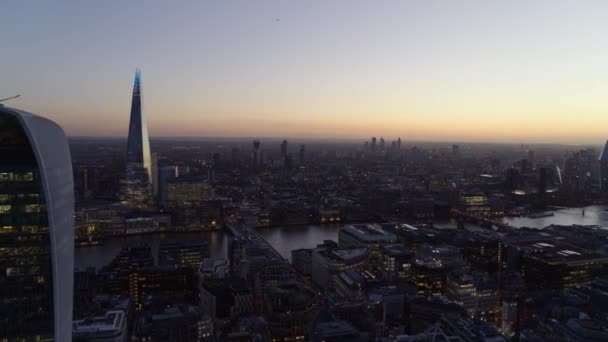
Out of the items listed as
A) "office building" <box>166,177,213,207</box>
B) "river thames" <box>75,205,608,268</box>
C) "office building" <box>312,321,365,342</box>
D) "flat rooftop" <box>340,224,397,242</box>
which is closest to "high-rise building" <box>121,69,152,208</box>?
"office building" <box>166,177,213,207</box>

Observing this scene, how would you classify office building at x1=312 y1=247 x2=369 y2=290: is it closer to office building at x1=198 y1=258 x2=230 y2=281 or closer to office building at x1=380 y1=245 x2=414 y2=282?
office building at x1=380 y1=245 x2=414 y2=282

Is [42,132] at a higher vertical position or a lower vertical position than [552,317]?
higher

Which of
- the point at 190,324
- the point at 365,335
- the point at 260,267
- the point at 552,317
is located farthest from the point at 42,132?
the point at 552,317

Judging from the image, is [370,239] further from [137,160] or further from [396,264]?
[137,160]

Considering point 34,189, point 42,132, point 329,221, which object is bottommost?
point 329,221

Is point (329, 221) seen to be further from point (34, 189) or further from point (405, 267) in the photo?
point (34, 189)

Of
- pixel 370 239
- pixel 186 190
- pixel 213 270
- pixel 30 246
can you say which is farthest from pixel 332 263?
pixel 186 190

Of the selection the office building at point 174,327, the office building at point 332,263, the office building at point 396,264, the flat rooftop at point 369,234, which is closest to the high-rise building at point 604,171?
the flat rooftop at point 369,234

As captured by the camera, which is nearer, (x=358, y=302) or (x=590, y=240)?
(x=358, y=302)
